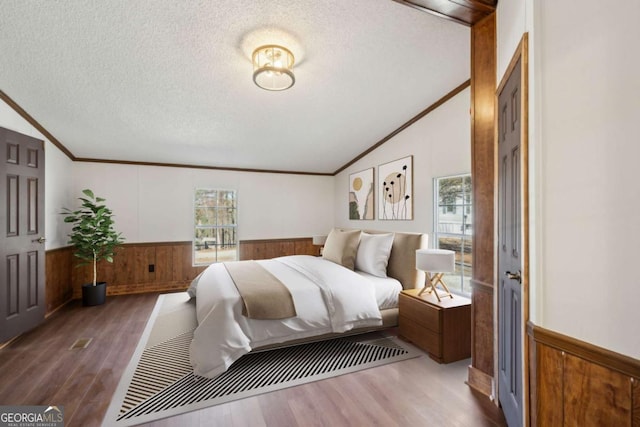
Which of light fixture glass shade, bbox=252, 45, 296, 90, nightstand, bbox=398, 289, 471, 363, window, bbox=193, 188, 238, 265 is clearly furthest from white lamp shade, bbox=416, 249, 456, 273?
window, bbox=193, 188, 238, 265

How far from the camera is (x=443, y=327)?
2.53 meters

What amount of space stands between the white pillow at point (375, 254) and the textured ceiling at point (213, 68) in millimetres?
1601

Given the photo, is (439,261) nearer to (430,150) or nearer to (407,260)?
(407,260)

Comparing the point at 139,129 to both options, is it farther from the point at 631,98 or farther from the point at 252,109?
the point at 631,98

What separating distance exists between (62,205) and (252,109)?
3220mm

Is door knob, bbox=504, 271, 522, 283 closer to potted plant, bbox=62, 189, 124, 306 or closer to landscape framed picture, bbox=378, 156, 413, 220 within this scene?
landscape framed picture, bbox=378, 156, 413, 220

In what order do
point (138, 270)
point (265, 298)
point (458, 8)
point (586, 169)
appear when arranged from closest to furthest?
point (586, 169)
point (458, 8)
point (265, 298)
point (138, 270)

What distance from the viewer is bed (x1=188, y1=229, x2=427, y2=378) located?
7.73 feet

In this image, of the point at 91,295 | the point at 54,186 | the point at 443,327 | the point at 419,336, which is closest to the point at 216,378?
the point at 419,336

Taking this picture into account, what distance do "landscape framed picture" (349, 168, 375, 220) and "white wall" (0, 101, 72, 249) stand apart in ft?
14.5

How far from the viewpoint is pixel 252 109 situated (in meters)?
3.53

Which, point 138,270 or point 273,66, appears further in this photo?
point 138,270

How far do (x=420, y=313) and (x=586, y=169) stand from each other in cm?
202

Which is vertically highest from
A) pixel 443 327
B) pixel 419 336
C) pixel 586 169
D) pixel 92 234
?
pixel 586 169
